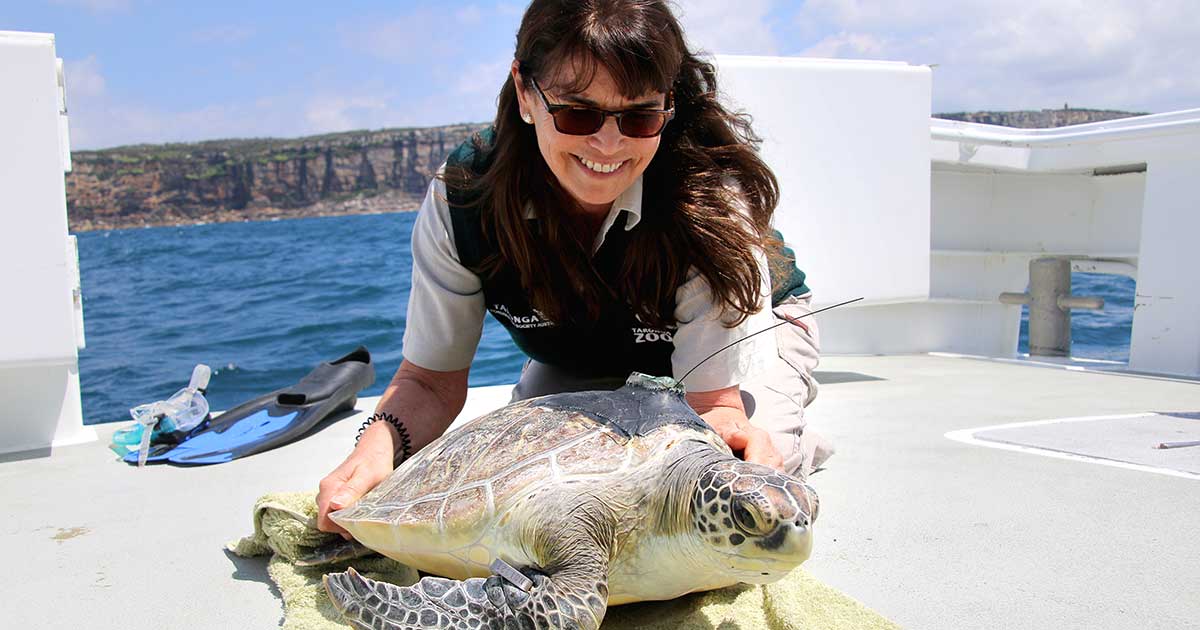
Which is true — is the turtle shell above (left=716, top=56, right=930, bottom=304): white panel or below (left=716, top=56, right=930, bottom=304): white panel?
below

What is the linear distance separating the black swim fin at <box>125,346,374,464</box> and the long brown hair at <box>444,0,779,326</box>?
152 centimetres

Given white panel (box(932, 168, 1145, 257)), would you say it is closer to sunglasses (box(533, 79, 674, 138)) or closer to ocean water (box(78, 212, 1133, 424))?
ocean water (box(78, 212, 1133, 424))

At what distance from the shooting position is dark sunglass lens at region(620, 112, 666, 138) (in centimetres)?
167

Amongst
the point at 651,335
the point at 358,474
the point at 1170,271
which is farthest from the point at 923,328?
the point at 358,474

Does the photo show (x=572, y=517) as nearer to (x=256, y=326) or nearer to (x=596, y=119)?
(x=596, y=119)

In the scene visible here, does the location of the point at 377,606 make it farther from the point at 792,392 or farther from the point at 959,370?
the point at 959,370

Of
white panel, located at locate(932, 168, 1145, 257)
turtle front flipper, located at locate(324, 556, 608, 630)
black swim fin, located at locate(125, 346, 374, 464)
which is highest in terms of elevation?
white panel, located at locate(932, 168, 1145, 257)

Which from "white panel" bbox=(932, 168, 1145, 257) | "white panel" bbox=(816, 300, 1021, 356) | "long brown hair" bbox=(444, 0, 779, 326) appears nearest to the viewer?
"long brown hair" bbox=(444, 0, 779, 326)

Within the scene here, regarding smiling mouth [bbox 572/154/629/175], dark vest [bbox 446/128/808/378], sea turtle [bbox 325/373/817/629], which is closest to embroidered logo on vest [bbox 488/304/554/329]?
dark vest [bbox 446/128/808/378]

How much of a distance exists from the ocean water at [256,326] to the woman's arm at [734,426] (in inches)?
178

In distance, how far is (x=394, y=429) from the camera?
6.49 feet

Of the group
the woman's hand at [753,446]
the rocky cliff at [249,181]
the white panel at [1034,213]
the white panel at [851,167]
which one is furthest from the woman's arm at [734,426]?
the rocky cliff at [249,181]

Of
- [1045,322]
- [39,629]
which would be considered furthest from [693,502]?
[1045,322]

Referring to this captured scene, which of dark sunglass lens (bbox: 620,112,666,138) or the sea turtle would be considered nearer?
the sea turtle
